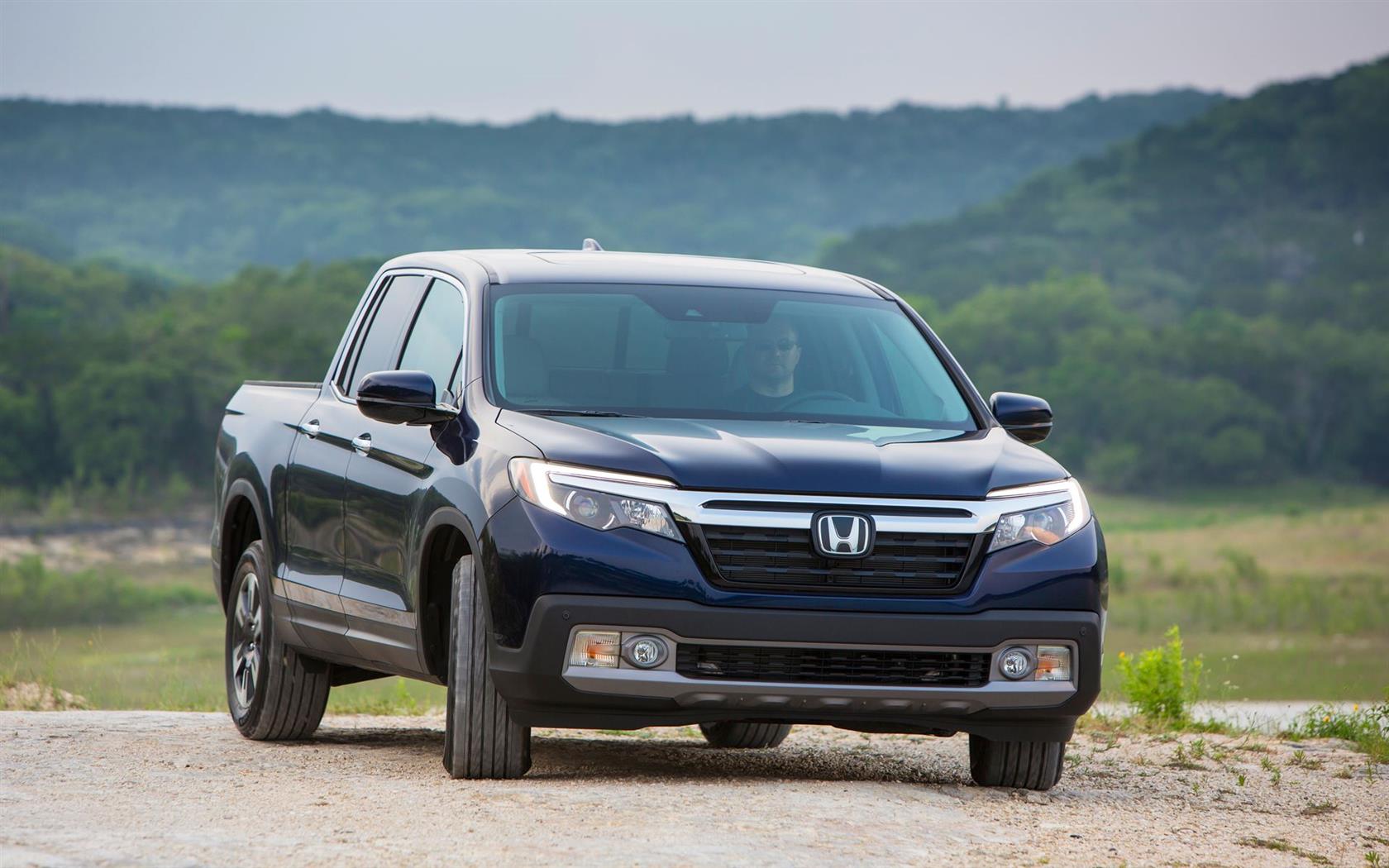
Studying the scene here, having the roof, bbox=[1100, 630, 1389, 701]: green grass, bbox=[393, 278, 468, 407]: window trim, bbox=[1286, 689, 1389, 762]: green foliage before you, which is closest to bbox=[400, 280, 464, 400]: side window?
bbox=[393, 278, 468, 407]: window trim

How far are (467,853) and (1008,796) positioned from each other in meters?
2.36

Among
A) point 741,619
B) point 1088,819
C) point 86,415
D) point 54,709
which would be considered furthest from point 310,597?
point 86,415

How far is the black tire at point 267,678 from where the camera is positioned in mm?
8719

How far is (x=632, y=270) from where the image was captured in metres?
7.93

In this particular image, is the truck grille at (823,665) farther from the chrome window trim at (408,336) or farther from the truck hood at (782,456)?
the chrome window trim at (408,336)

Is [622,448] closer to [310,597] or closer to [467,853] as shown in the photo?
[467,853]

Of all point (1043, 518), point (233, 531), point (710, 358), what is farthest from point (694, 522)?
point (233, 531)

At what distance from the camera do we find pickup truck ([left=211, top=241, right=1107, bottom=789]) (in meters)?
6.36

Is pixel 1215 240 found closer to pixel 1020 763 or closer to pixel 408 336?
pixel 408 336

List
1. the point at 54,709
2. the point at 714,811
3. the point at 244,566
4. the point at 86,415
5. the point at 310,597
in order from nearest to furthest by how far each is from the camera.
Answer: the point at 714,811, the point at 310,597, the point at 244,566, the point at 54,709, the point at 86,415

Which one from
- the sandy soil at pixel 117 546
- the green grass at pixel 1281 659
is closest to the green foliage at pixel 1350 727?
the green grass at pixel 1281 659

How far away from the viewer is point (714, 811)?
20.4 feet

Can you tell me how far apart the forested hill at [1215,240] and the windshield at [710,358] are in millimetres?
150848

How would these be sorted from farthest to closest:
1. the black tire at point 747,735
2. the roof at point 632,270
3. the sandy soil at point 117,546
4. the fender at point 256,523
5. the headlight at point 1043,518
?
the sandy soil at point 117,546 → the black tire at point 747,735 → the fender at point 256,523 → the roof at point 632,270 → the headlight at point 1043,518
